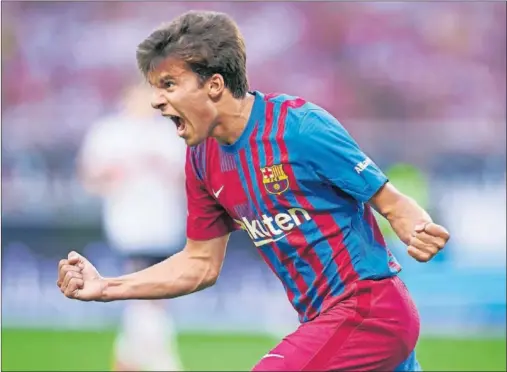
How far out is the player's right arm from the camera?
15.8 feet

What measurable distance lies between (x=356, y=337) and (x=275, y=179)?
72 cm

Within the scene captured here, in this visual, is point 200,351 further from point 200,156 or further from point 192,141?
point 192,141

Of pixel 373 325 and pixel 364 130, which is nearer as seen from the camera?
pixel 373 325

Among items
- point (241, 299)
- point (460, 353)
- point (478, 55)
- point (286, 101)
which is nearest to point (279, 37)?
point (478, 55)

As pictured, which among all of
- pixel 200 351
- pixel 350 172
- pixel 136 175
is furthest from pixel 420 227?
pixel 200 351

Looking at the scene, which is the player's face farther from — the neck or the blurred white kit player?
the blurred white kit player

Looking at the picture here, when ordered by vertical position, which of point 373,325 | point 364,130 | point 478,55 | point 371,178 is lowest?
point 373,325

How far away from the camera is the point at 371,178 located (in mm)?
4348

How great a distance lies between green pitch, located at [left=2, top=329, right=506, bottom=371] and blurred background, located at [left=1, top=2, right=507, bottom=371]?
0.13 ft

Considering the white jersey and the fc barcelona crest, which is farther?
the white jersey

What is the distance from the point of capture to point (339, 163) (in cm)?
434

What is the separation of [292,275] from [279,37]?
776 centimetres

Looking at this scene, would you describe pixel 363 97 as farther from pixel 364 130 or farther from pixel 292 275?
pixel 292 275

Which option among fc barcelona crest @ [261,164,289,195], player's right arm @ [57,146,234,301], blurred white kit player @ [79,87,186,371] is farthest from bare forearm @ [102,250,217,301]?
blurred white kit player @ [79,87,186,371]
